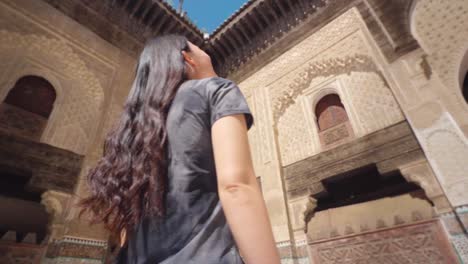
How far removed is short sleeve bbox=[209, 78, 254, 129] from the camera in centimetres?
53

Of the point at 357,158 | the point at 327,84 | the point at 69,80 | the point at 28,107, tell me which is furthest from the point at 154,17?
the point at 357,158

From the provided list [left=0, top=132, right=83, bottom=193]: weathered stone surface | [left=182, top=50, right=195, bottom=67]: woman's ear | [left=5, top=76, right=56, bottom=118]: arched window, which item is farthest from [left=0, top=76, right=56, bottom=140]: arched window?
[left=182, top=50, right=195, bottom=67]: woman's ear

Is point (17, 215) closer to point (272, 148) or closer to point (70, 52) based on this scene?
point (70, 52)

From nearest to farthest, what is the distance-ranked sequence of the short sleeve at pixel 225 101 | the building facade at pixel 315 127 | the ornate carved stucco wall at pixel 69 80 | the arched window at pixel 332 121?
the short sleeve at pixel 225 101 < the building facade at pixel 315 127 < the ornate carved stucco wall at pixel 69 80 < the arched window at pixel 332 121

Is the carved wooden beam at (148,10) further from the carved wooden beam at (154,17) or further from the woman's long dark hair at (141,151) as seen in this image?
the woman's long dark hair at (141,151)

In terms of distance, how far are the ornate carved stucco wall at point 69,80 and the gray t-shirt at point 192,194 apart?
7.94ft

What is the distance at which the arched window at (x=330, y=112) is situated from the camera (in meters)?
3.19

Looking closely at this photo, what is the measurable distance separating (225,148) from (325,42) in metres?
3.79

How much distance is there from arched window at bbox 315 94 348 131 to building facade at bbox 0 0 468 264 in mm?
15

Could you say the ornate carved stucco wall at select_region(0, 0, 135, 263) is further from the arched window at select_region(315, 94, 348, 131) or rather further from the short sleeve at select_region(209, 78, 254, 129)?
the arched window at select_region(315, 94, 348, 131)

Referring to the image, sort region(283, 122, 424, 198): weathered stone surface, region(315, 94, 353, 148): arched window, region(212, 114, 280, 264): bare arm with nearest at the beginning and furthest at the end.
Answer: region(212, 114, 280, 264): bare arm
region(283, 122, 424, 198): weathered stone surface
region(315, 94, 353, 148): arched window

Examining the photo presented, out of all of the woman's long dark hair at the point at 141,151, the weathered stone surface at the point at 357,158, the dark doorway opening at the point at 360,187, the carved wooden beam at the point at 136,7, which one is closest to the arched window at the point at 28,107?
the carved wooden beam at the point at 136,7

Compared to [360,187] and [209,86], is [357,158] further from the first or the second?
[209,86]

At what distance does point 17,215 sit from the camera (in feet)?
11.8
